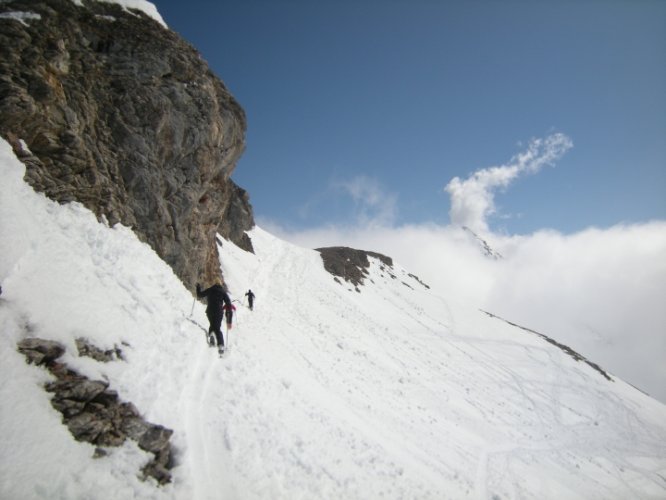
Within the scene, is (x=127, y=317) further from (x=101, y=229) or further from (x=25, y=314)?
(x=101, y=229)

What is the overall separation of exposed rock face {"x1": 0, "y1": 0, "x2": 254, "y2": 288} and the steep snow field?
177 centimetres

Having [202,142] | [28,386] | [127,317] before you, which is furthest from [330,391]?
[202,142]

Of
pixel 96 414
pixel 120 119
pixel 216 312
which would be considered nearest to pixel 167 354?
pixel 216 312

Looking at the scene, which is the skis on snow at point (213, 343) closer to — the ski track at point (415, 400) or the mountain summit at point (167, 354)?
the mountain summit at point (167, 354)

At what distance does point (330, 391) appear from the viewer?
48.6ft

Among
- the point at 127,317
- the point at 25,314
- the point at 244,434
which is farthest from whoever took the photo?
the point at 127,317

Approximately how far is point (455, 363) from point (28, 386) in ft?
113

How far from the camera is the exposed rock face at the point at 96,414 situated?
19.2 ft

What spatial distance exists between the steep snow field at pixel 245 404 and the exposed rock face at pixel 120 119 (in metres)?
1.77

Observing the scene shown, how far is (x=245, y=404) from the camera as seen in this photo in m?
9.57

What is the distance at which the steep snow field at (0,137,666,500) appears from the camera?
5.76 m

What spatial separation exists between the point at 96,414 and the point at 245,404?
4134 mm

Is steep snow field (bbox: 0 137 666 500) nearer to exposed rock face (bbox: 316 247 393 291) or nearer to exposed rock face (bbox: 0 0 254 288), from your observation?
exposed rock face (bbox: 0 0 254 288)

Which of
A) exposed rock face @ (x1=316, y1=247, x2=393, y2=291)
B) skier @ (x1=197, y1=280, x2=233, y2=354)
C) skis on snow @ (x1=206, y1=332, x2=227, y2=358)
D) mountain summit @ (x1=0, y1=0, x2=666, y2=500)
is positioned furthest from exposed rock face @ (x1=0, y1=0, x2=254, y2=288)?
exposed rock face @ (x1=316, y1=247, x2=393, y2=291)
